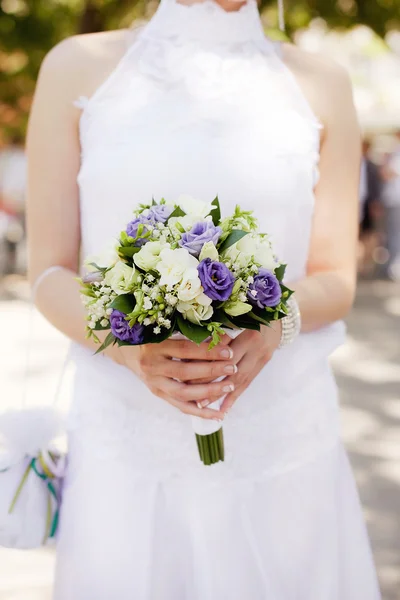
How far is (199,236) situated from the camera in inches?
67.7

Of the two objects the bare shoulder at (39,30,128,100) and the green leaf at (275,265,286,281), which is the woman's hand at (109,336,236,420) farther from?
the bare shoulder at (39,30,128,100)

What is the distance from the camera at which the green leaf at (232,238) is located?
1.76 metres

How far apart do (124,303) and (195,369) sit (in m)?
0.24

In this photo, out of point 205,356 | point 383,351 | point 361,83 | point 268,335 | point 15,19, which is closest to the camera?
point 205,356

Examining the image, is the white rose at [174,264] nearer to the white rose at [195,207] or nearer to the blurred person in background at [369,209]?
the white rose at [195,207]

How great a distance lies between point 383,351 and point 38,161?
708cm

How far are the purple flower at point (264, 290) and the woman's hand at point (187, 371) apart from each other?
0.50ft

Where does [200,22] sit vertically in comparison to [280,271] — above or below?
above

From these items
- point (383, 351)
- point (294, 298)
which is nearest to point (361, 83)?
point (383, 351)

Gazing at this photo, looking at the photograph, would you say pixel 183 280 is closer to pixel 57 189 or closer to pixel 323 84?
pixel 57 189

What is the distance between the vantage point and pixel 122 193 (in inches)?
81.1

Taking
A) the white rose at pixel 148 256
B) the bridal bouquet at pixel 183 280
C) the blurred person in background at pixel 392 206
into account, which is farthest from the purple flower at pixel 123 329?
the blurred person in background at pixel 392 206

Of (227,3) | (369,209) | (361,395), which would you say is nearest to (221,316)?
(227,3)

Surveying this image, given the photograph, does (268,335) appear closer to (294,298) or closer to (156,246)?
(294,298)
